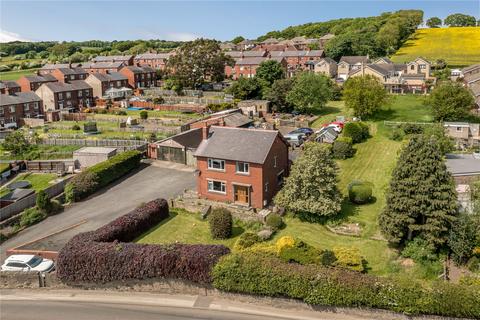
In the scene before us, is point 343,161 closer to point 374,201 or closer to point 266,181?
point 374,201

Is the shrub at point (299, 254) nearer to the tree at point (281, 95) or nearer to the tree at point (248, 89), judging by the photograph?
the tree at point (281, 95)

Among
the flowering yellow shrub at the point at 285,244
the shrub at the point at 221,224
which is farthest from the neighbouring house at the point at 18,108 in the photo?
the flowering yellow shrub at the point at 285,244

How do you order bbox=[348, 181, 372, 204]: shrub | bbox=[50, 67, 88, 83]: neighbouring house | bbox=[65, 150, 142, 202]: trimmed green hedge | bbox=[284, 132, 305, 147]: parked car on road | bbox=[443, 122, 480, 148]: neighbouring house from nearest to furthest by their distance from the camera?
bbox=[348, 181, 372, 204]: shrub < bbox=[65, 150, 142, 202]: trimmed green hedge < bbox=[443, 122, 480, 148]: neighbouring house < bbox=[284, 132, 305, 147]: parked car on road < bbox=[50, 67, 88, 83]: neighbouring house

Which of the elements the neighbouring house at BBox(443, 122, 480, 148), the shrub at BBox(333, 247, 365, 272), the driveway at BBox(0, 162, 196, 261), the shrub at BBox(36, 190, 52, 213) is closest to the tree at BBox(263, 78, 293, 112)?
the neighbouring house at BBox(443, 122, 480, 148)

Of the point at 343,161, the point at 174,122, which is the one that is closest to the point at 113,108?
the point at 174,122

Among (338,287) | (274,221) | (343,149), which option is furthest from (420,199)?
(343,149)

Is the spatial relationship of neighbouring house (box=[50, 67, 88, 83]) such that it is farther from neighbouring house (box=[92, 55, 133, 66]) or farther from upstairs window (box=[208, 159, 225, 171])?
upstairs window (box=[208, 159, 225, 171])
